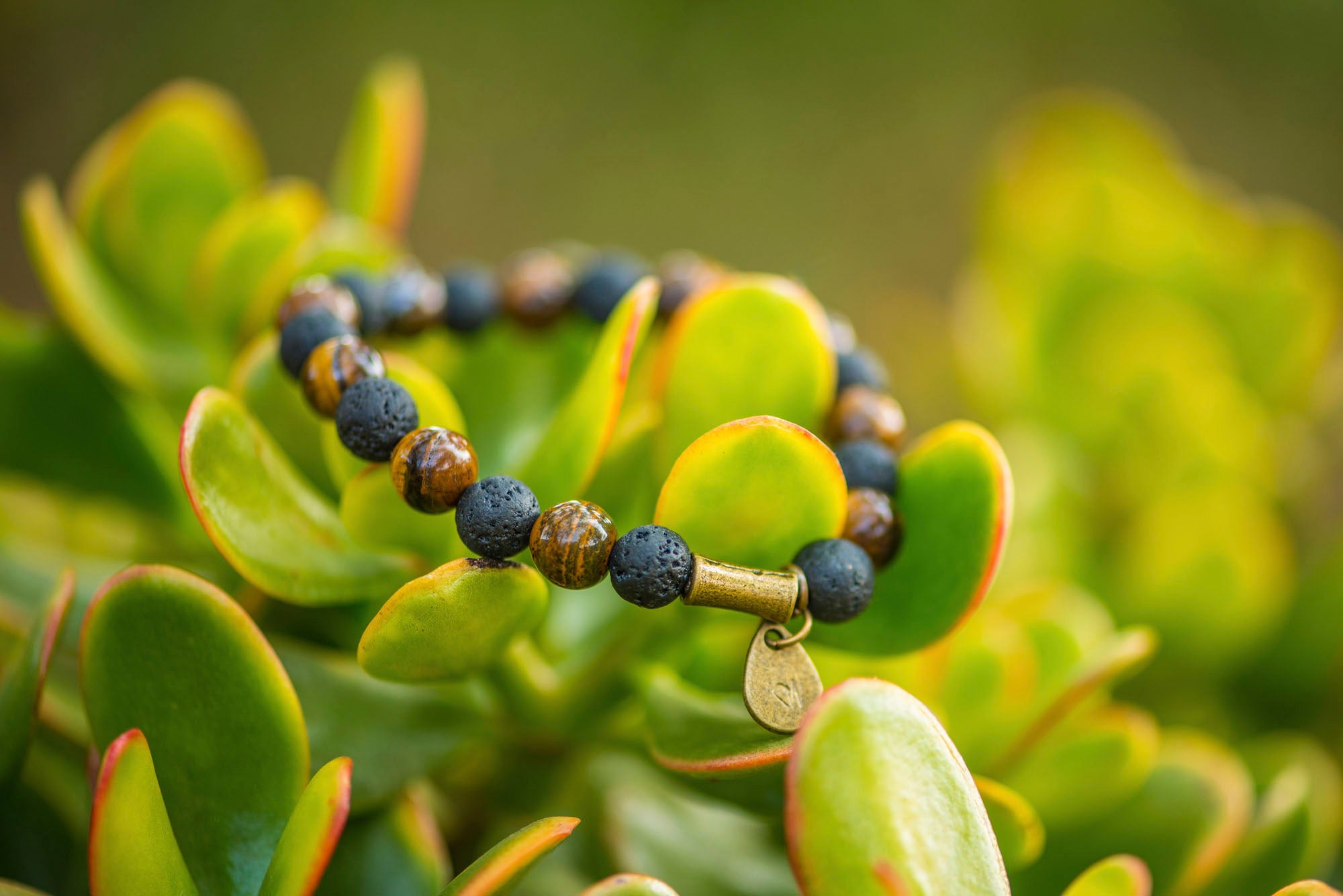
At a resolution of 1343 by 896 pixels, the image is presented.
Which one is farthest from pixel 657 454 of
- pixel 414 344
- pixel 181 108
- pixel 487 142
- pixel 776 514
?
pixel 487 142

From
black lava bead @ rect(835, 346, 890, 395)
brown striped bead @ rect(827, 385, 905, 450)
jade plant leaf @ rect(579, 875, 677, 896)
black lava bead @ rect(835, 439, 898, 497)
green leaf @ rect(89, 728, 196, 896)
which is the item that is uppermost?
black lava bead @ rect(835, 346, 890, 395)

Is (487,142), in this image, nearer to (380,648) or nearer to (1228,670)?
(1228,670)

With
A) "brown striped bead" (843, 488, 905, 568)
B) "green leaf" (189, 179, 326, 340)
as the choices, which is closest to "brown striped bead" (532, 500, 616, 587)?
"brown striped bead" (843, 488, 905, 568)

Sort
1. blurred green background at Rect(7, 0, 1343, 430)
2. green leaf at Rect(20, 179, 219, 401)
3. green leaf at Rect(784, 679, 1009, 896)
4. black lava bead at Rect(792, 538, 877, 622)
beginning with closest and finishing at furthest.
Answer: green leaf at Rect(784, 679, 1009, 896)
black lava bead at Rect(792, 538, 877, 622)
green leaf at Rect(20, 179, 219, 401)
blurred green background at Rect(7, 0, 1343, 430)

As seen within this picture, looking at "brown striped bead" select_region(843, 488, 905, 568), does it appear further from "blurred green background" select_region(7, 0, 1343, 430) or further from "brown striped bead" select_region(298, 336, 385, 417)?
"blurred green background" select_region(7, 0, 1343, 430)

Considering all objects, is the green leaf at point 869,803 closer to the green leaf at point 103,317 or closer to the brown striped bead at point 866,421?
the brown striped bead at point 866,421

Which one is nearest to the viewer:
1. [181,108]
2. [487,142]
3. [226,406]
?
[226,406]

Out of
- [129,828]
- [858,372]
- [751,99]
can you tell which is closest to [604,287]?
[858,372]
